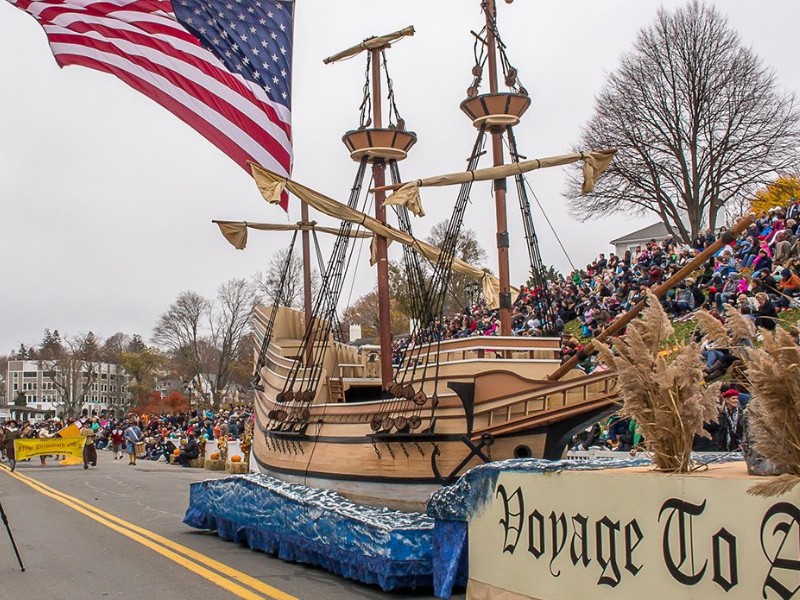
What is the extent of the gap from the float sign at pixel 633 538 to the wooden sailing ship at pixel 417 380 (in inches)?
137

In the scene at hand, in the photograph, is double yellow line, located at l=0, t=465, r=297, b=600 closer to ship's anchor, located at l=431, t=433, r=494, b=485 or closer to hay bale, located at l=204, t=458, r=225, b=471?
ship's anchor, located at l=431, t=433, r=494, b=485

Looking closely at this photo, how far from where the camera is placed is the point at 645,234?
7244 cm

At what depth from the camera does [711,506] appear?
477 centimetres

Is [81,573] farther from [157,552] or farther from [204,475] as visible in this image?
[204,475]

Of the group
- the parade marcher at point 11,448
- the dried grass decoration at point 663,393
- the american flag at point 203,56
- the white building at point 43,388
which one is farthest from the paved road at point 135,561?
the white building at point 43,388

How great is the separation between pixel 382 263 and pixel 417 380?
5.75 metres

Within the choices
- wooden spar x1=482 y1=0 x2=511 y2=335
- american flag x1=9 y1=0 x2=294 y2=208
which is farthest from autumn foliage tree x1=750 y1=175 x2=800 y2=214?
american flag x1=9 y1=0 x2=294 y2=208

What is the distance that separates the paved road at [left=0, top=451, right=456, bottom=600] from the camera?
8492 millimetres

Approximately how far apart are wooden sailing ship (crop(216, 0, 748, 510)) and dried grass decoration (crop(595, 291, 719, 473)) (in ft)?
12.3

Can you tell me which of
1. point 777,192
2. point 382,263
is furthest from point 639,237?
point 382,263

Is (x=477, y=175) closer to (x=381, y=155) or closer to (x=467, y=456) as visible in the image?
(x=381, y=155)

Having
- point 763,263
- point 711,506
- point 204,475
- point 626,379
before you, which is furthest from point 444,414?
point 204,475

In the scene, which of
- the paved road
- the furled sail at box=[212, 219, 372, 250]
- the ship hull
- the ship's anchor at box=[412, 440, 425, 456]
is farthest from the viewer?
the furled sail at box=[212, 219, 372, 250]

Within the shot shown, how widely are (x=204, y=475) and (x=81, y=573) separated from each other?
19250 millimetres
